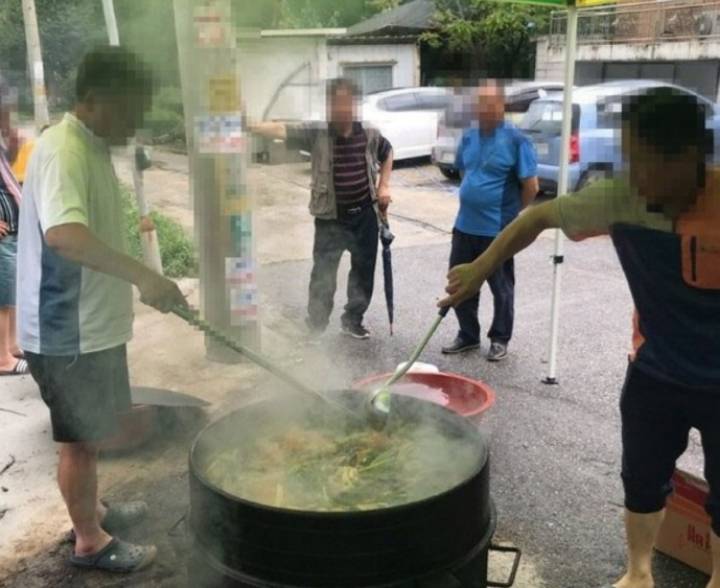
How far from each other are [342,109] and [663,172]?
2.98 m

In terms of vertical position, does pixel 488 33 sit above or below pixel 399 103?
above

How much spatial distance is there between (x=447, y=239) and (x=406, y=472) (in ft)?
21.1

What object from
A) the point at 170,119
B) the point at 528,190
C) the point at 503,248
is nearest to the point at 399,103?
the point at 528,190

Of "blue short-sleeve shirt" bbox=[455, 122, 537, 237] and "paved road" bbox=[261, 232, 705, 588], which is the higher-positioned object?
"blue short-sleeve shirt" bbox=[455, 122, 537, 237]

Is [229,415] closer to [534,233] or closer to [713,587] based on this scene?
[534,233]

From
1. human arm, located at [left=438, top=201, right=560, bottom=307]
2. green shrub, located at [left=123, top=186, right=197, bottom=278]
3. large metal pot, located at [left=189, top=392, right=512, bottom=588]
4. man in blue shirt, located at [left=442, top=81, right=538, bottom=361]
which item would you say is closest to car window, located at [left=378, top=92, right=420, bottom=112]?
green shrub, located at [left=123, top=186, right=197, bottom=278]

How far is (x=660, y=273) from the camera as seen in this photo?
207 cm

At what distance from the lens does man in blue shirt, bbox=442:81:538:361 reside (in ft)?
14.1

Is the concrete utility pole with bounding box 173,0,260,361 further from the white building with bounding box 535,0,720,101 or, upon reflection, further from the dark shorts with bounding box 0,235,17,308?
the white building with bounding box 535,0,720,101

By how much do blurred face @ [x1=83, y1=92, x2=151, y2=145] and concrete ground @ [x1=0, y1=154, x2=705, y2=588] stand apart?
0.72 metres

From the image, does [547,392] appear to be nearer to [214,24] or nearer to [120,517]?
[120,517]

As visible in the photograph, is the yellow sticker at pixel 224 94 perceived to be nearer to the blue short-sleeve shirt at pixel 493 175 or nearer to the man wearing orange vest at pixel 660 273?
the blue short-sleeve shirt at pixel 493 175

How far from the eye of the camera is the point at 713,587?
228 cm

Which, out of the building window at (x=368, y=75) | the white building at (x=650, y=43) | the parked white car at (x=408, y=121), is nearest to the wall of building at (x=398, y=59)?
the building window at (x=368, y=75)
